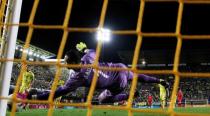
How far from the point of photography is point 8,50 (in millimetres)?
3078

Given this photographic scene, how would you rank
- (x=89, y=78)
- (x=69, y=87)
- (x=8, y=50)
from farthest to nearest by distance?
1. (x=89, y=78)
2. (x=69, y=87)
3. (x=8, y=50)

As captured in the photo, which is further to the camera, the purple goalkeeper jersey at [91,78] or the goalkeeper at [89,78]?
the purple goalkeeper jersey at [91,78]

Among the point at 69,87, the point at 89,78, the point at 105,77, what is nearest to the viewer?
the point at 69,87

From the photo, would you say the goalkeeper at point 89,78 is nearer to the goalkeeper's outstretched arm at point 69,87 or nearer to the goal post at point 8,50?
the goalkeeper's outstretched arm at point 69,87

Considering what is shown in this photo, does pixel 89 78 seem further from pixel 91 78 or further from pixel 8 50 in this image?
pixel 8 50

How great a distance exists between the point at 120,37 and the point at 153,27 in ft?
14.6

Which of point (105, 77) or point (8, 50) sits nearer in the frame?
point (8, 50)

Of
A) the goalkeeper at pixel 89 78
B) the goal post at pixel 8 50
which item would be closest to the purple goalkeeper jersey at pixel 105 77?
the goalkeeper at pixel 89 78

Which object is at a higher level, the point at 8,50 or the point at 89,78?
the point at 89,78

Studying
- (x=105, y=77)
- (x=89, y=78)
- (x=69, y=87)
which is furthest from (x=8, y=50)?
(x=105, y=77)

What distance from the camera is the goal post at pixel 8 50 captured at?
2.99 metres

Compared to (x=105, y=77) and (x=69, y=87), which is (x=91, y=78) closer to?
(x=105, y=77)

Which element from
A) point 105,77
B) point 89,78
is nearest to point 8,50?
point 89,78

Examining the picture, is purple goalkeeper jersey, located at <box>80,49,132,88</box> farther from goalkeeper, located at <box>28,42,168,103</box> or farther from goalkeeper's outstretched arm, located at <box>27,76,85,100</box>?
goalkeeper's outstretched arm, located at <box>27,76,85,100</box>
